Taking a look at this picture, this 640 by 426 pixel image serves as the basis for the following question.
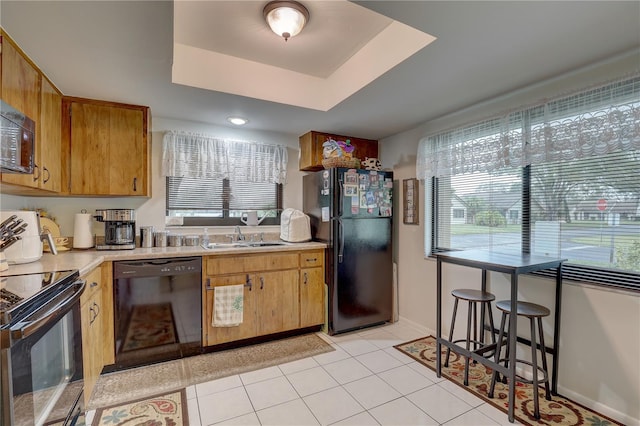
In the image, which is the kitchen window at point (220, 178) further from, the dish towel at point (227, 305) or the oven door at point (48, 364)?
the oven door at point (48, 364)

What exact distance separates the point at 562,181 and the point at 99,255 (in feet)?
11.3

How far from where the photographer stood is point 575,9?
140cm

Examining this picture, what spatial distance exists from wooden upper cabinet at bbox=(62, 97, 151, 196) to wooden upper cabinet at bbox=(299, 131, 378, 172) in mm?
1611

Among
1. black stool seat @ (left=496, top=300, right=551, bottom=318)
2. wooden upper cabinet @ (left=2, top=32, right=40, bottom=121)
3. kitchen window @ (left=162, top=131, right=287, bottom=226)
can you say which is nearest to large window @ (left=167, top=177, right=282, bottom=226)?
kitchen window @ (left=162, top=131, right=287, bottom=226)

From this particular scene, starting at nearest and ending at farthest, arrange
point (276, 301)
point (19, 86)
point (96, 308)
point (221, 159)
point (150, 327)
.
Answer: point (19, 86) → point (96, 308) → point (150, 327) → point (276, 301) → point (221, 159)

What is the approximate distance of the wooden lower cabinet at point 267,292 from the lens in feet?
8.67

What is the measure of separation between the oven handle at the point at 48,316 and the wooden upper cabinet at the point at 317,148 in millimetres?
2424

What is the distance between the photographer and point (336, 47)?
7.23 ft

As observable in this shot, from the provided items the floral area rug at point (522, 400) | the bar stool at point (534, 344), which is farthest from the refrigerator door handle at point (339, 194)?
the bar stool at point (534, 344)

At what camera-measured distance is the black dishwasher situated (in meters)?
2.33

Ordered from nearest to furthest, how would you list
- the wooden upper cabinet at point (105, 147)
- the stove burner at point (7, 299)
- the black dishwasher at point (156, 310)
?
the stove burner at point (7, 299) < the black dishwasher at point (156, 310) < the wooden upper cabinet at point (105, 147)

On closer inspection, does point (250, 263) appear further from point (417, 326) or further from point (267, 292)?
point (417, 326)

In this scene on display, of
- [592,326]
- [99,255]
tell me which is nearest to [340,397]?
[592,326]

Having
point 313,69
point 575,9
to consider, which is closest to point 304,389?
point 313,69
